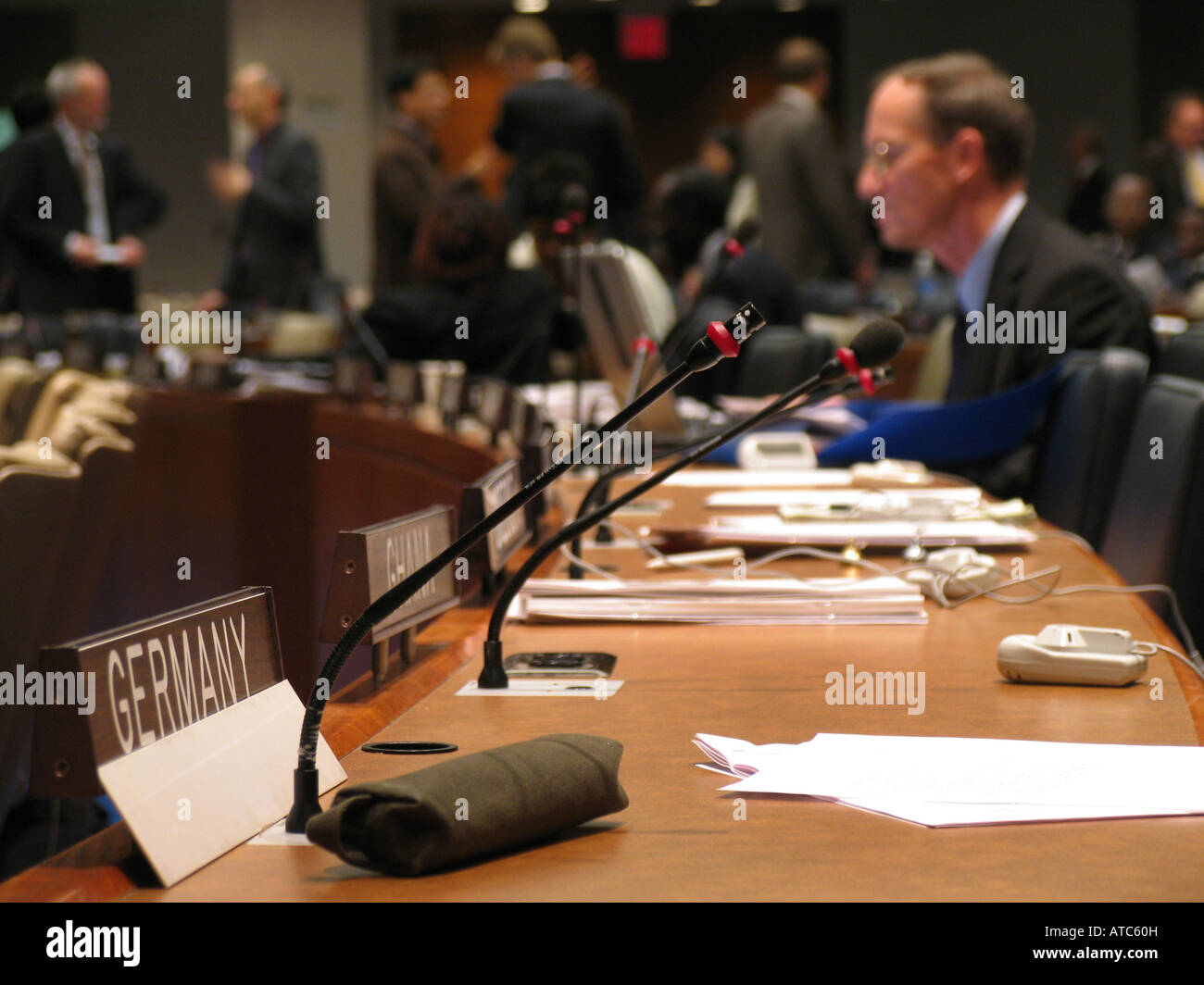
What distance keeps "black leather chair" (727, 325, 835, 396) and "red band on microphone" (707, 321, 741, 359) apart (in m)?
2.72

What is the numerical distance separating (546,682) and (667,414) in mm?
1569

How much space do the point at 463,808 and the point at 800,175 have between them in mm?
5649

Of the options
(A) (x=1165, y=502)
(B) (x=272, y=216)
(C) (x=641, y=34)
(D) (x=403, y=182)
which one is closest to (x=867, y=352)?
(A) (x=1165, y=502)

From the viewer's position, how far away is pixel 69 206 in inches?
236

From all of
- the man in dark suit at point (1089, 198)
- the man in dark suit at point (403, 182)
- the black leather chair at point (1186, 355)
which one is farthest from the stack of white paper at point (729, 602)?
the man in dark suit at point (1089, 198)

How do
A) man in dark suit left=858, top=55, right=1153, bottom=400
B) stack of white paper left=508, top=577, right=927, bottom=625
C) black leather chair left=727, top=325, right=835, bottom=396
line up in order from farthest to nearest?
1. black leather chair left=727, top=325, right=835, bottom=396
2. man in dark suit left=858, top=55, right=1153, bottom=400
3. stack of white paper left=508, top=577, right=927, bottom=625

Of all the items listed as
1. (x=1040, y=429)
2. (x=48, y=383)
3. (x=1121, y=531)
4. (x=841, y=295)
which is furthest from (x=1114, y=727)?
(x=841, y=295)

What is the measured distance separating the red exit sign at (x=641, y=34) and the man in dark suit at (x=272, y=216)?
15.2 feet

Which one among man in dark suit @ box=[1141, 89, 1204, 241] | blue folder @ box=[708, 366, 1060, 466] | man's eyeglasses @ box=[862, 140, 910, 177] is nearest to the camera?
Result: blue folder @ box=[708, 366, 1060, 466]

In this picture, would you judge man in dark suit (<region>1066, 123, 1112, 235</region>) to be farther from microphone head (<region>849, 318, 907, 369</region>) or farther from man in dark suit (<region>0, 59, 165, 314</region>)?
microphone head (<region>849, 318, 907, 369</region>)

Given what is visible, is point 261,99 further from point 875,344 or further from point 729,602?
point 875,344

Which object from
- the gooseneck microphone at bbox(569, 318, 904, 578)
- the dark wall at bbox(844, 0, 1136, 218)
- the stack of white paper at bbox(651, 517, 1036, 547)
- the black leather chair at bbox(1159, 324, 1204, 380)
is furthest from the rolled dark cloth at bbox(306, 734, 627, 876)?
the dark wall at bbox(844, 0, 1136, 218)

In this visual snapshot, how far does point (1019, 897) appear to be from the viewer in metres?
0.67

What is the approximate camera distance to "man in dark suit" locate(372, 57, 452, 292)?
512 centimetres
